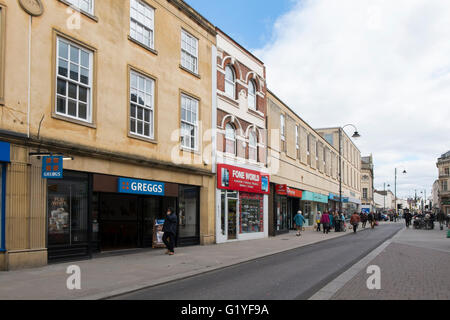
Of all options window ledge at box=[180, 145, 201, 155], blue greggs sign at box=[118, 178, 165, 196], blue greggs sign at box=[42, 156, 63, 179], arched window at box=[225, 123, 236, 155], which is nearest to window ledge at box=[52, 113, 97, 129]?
blue greggs sign at box=[42, 156, 63, 179]

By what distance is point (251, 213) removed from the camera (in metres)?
24.9

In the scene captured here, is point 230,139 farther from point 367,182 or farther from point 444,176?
point 444,176

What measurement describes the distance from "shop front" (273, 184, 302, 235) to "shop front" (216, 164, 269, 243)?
237 cm

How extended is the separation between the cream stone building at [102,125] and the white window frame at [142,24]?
47mm

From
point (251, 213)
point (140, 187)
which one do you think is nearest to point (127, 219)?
point (140, 187)

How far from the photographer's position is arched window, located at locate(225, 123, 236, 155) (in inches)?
888

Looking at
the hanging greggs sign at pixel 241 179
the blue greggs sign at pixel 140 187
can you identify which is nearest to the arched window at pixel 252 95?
the hanging greggs sign at pixel 241 179

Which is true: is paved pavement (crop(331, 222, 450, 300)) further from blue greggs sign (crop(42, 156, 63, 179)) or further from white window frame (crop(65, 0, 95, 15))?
white window frame (crop(65, 0, 95, 15))

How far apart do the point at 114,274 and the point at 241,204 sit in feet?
43.7

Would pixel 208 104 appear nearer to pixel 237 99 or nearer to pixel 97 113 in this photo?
pixel 237 99

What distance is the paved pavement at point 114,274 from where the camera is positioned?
8477mm
